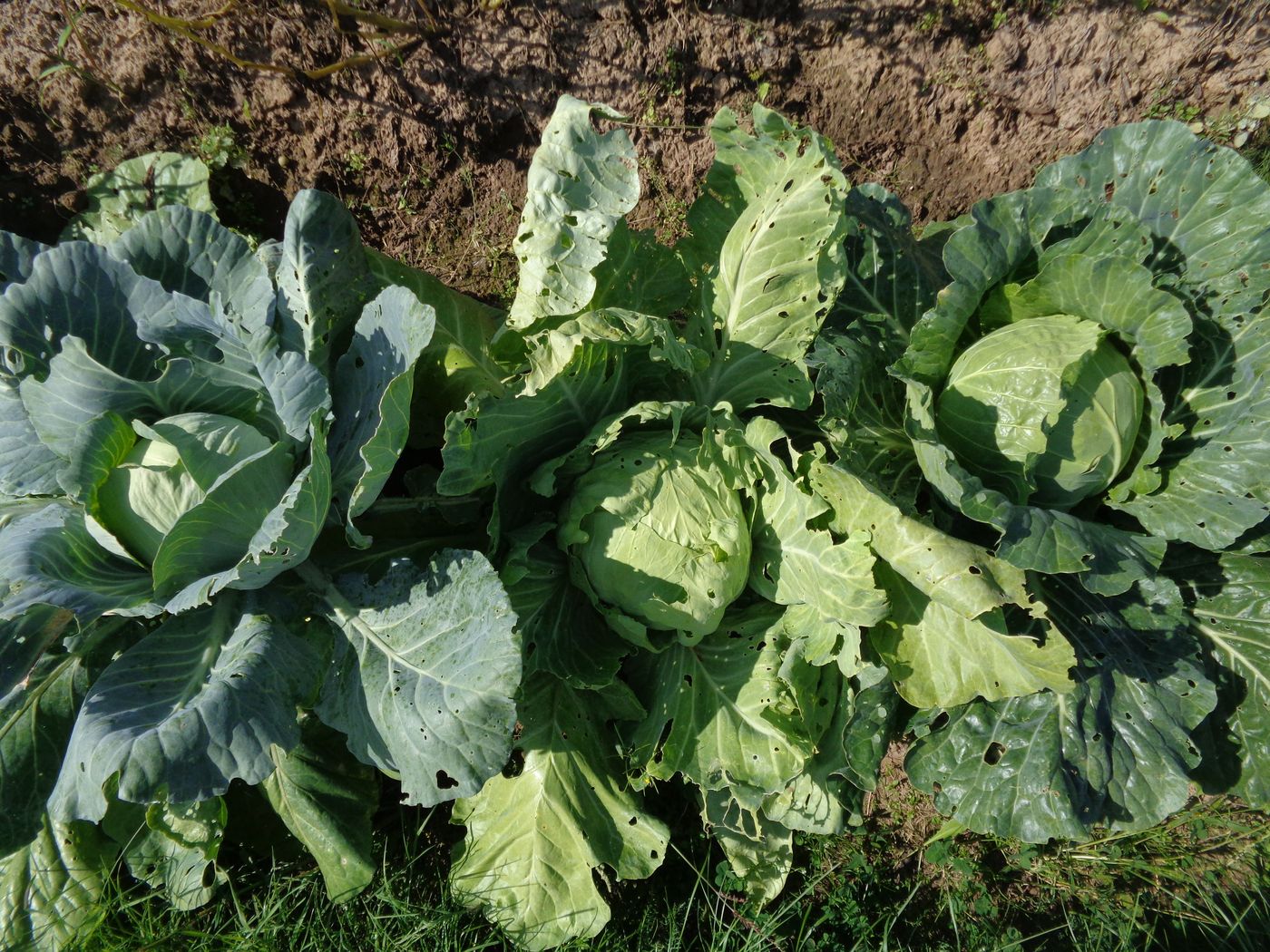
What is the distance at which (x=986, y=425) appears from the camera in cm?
269

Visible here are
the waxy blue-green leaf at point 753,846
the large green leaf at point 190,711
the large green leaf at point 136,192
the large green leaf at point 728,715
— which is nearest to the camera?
the large green leaf at point 190,711

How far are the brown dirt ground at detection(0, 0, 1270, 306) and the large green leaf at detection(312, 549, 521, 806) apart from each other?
1.92 metres

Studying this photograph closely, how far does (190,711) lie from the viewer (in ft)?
7.34

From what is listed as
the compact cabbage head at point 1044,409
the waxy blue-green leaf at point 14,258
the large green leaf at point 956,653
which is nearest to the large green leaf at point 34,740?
the waxy blue-green leaf at point 14,258

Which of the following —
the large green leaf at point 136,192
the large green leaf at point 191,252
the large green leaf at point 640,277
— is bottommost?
the large green leaf at point 136,192

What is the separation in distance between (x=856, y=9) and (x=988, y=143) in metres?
0.89

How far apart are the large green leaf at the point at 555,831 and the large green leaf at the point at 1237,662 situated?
205 centimetres

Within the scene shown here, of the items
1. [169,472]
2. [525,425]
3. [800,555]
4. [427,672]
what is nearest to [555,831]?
[427,672]

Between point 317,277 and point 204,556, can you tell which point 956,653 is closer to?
point 204,556

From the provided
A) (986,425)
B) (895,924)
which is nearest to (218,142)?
(986,425)

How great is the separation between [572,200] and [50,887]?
307cm

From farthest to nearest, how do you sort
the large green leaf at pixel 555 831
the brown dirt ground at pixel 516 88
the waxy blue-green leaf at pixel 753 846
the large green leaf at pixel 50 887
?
the brown dirt ground at pixel 516 88 → the waxy blue-green leaf at pixel 753 846 → the large green leaf at pixel 555 831 → the large green leaf at pixel 50 887

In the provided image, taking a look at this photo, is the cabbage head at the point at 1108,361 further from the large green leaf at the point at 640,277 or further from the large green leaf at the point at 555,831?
the large green leaf at the point at 555,831

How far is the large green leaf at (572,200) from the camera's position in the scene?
8.44ft
